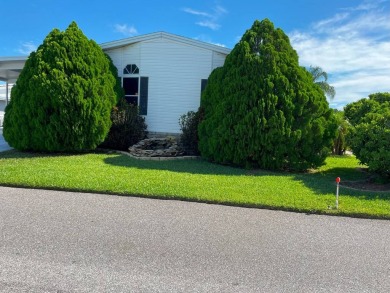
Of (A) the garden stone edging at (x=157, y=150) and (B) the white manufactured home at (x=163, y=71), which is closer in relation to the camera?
(A) the garden stone edging at (x=157, y=150)

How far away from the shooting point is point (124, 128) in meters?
11.7

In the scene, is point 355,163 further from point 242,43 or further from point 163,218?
point 163,218

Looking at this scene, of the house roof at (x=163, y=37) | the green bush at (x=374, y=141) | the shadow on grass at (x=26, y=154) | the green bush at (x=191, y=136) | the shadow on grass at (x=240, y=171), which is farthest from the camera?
the house roof at (x=163, y=37)

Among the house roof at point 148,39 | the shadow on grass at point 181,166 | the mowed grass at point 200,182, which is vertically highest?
the house roof at point 148,39

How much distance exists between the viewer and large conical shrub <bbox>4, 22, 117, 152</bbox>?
390 inches

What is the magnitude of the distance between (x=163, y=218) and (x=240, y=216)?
1.21 metres

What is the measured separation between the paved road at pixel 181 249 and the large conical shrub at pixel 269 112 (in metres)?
3.68

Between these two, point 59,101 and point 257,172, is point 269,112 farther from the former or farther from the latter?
point 59,101

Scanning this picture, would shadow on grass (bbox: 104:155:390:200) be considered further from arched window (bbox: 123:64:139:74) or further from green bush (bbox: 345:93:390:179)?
arched window (bbox: 123:64:139:74)

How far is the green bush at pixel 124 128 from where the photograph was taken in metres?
11.6

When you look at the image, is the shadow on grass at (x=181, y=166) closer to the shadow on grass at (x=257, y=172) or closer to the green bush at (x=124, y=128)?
the shadow on grass at (x=257, y=172)

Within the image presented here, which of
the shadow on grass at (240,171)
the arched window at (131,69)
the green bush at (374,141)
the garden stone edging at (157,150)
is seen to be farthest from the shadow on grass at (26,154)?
the green bush at (374,141)

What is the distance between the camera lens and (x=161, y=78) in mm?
12609

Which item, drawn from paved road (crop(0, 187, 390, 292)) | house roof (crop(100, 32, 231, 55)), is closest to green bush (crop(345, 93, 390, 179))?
paved road (crop(0, 187, 390, 292))
